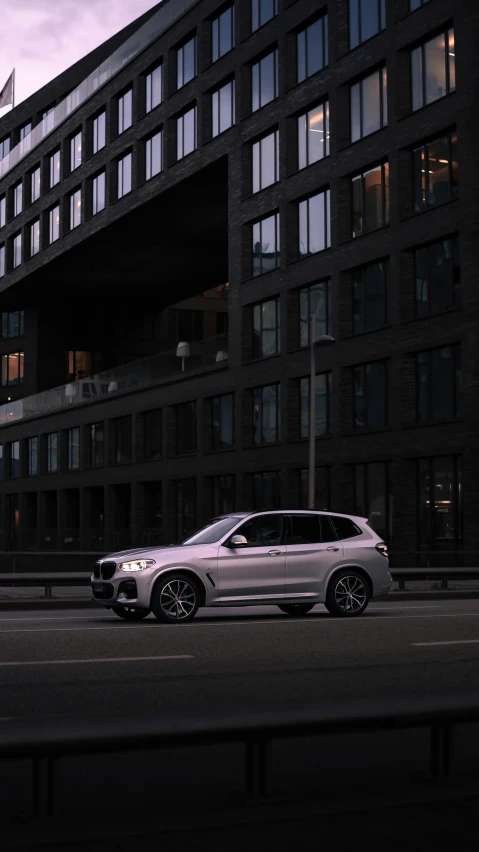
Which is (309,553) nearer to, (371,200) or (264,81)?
(371,200)

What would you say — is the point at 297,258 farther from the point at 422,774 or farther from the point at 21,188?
the point at 422,774

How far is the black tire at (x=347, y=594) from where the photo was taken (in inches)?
683

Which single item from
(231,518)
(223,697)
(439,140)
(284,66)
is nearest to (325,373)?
(439,140)

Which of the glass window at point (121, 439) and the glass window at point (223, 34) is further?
the glass window at point (121, 439)

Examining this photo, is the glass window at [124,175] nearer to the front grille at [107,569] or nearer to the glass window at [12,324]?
the glass window at [12,324]

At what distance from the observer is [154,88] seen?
52844 mm

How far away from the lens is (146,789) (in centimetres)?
602

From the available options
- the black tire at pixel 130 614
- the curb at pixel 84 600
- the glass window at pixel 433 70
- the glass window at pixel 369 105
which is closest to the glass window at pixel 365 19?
the glass window at pixel 369 105

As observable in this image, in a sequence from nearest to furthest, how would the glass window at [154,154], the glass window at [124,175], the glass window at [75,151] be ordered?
the glass window at [154,154]
the glass window at [124,175]
the glass window at [75,151]

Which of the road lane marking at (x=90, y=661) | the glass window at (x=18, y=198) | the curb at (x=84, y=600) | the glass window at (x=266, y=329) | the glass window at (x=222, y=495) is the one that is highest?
the glass window at (x=18, y=198)

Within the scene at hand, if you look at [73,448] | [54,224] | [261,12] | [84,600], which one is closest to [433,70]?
[261,12]

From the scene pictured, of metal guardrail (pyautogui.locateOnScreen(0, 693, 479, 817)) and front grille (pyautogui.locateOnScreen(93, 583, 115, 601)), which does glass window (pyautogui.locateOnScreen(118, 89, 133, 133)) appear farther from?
metal guardrail (pyautogui.locateOnScreen(0, 693, 479, 817))

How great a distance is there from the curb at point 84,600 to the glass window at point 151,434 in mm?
29017

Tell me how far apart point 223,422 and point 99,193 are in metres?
16.3
